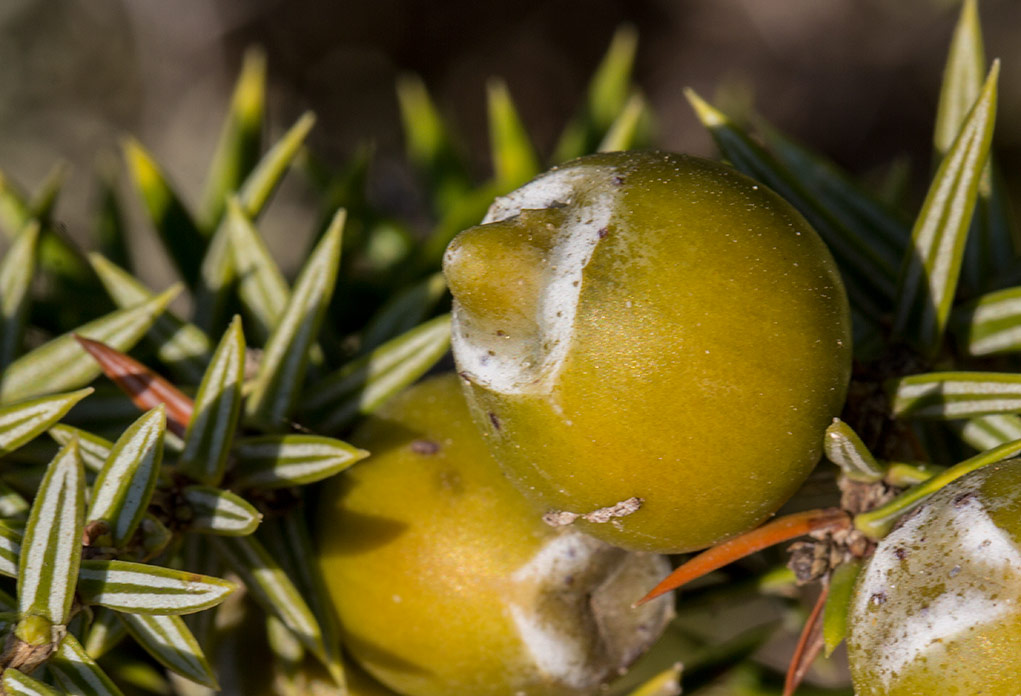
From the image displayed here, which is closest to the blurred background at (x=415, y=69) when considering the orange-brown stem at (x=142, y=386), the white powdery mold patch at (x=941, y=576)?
the orange-brown stem at (x=142, y=386)

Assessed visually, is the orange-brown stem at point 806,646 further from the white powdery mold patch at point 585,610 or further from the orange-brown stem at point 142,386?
the orange-brown stem at point 142,386

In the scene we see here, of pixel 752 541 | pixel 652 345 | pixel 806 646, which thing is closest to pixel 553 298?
pixel 652 345

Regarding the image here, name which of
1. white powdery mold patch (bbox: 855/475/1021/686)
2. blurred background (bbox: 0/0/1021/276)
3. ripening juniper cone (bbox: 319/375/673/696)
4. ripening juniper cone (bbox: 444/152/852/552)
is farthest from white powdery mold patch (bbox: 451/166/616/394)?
blurred background (bbox: 0/0/1021/276)

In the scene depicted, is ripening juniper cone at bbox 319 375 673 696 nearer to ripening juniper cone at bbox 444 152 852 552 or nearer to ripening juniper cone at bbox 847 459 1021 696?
ripening juniper cone at bbox 444 152 852 552

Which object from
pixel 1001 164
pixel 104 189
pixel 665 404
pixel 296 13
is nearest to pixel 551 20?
pixel 296 13

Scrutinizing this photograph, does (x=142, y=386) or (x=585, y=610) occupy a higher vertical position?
(x=142, y=386)

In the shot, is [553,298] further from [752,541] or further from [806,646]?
[806,646]
